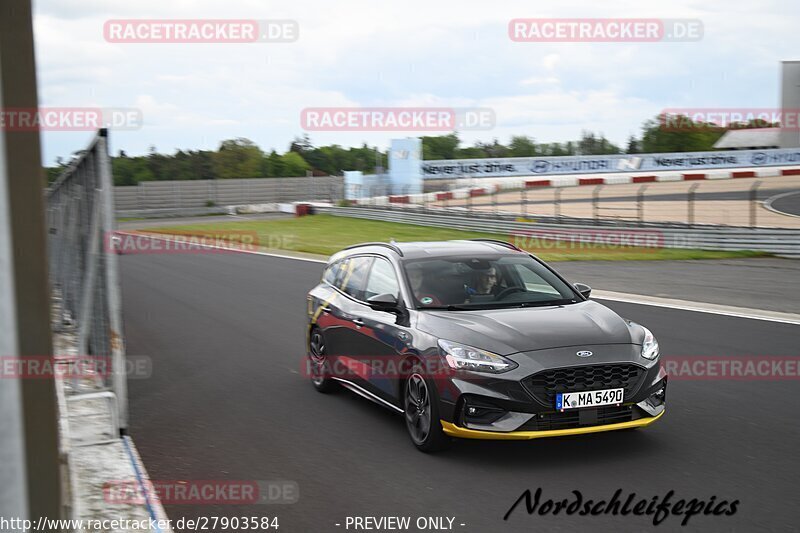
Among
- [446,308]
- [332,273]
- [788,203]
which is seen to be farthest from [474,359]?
[788,203]

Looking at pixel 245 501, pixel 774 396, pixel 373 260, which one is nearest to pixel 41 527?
pixel 245 501

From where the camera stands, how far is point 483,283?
7.39 m

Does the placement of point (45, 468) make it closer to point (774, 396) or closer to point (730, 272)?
point (774, 396)

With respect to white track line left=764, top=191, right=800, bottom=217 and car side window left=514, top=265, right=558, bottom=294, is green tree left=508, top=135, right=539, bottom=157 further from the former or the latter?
car side window left=514, top=265, right=558, bottom=294

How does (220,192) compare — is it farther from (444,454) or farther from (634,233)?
(444,454)

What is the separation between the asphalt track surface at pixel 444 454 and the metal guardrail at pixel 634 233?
13422 millimetres

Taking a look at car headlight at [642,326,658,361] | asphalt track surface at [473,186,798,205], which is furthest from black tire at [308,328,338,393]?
asphalt track surface at [473,186,798,205]

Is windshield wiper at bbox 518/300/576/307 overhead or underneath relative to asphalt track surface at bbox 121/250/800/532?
overhead

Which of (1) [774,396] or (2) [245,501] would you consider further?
(1) [774,396]

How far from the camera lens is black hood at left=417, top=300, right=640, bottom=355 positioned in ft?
20.2

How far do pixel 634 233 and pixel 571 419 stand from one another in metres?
21.8

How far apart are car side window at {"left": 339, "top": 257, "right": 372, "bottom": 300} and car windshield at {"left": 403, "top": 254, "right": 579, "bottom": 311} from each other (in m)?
0.72

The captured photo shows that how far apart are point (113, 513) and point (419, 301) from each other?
2.97m

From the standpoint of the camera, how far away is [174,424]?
7570 mm
